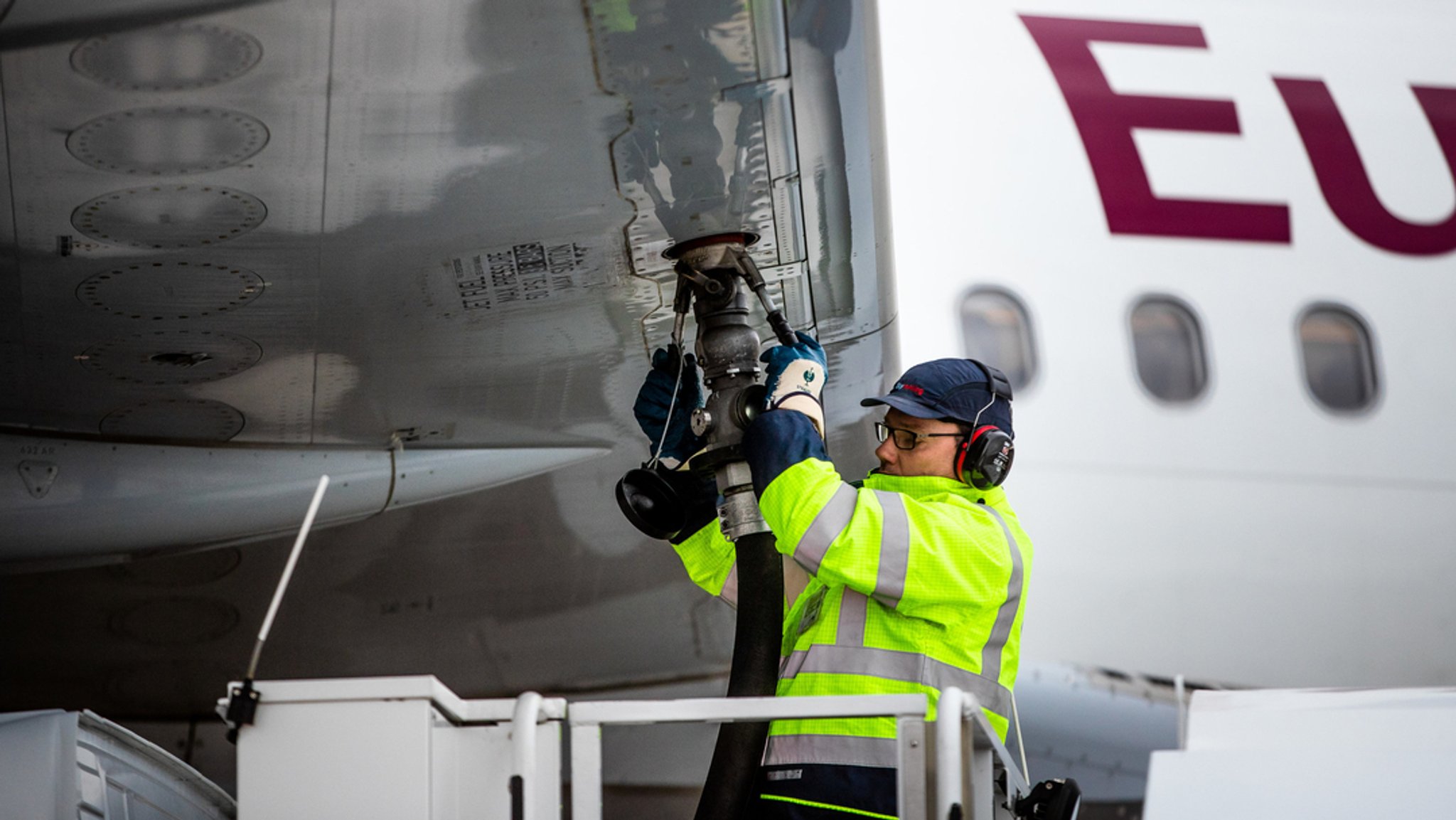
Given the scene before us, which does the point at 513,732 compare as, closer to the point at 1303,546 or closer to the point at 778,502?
the point at 778,502

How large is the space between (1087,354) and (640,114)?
14.3 ft

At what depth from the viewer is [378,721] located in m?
2.18

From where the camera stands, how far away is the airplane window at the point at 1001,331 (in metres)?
7.02

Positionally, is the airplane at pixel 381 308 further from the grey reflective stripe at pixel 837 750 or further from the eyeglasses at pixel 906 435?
the grey reflective stripe at pixel 837 750

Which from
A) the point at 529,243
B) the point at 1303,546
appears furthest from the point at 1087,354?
the point at 529,243

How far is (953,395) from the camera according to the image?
3.17 m

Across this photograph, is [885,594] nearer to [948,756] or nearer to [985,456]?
[985,456]

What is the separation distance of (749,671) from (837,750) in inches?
10.4

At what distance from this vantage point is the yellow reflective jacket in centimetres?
278

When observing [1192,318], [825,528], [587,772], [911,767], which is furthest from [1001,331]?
[587,772]

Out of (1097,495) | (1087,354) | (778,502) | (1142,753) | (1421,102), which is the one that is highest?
(1421,102)

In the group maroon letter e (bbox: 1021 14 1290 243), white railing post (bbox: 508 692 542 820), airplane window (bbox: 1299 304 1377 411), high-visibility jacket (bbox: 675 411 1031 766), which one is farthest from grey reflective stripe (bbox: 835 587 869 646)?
airplane window (bbox: 1299 304 1377 411)

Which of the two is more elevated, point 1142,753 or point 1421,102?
point 1421,102

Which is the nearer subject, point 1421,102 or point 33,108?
point 33,108
